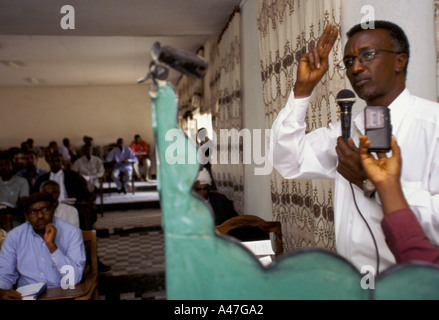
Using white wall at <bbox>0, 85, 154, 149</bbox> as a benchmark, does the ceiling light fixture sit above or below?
above

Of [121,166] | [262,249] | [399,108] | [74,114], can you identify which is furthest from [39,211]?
[74,114]

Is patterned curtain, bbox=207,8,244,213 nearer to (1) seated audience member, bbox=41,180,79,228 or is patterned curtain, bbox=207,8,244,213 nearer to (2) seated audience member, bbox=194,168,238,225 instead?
(2) seated audience member, bbox=194,168,238,225

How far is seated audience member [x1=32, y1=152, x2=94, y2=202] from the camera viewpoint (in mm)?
5297

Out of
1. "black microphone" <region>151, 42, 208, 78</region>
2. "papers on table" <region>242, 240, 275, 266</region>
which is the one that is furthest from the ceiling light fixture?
"black microphone" <region>151, 42, 208, 78</region>

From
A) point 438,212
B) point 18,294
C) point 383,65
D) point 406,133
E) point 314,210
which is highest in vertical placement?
point 383,65

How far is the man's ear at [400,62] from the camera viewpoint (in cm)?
113

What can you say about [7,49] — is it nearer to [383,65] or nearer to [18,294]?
[18,294]

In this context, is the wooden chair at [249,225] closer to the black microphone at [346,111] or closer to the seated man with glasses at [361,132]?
the seated man with glasses at [361,132]

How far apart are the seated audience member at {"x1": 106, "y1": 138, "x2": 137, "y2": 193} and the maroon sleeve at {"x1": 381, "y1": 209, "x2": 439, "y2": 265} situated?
33.1ft

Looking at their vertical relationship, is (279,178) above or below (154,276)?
above

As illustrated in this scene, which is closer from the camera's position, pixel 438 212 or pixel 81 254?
pixel 438 212

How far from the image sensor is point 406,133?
1.06 m
